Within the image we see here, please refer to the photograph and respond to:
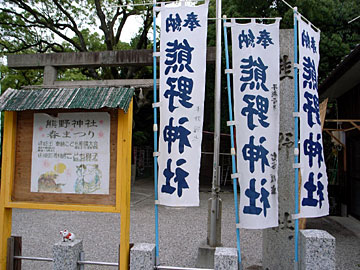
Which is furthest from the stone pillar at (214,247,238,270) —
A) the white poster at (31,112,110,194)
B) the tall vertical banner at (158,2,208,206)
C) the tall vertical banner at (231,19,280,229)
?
the white poster at (31,112,110,194)

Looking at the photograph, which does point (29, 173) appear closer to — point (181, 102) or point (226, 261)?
point (181, 102)

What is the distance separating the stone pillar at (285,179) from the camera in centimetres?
432

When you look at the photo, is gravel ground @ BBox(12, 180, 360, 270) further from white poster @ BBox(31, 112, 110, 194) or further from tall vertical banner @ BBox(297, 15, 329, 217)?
white poster @ BBox(31, 112, 110, 194)

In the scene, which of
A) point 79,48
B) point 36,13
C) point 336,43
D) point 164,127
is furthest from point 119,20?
point 164,127

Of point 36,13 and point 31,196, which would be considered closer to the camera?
point 31,196

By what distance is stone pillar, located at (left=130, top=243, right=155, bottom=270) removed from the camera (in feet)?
11.1

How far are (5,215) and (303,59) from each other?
4.56 metres

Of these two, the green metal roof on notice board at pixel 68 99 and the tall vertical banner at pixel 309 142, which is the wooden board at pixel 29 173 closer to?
the green metal roof on notice board at pixel 68 99

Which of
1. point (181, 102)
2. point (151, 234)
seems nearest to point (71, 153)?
point (181, 102)

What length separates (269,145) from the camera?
3709 mm

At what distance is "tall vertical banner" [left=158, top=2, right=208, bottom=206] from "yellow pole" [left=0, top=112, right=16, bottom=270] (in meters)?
2.04

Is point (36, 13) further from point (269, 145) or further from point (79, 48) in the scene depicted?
point (269, 145)

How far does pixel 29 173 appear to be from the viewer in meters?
3.92

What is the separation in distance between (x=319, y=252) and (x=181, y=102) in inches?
94.0
